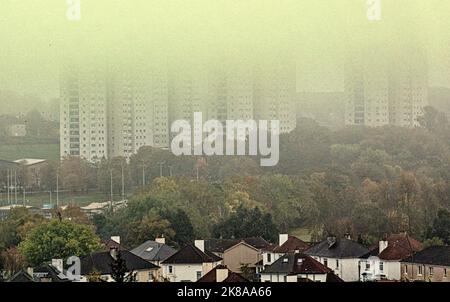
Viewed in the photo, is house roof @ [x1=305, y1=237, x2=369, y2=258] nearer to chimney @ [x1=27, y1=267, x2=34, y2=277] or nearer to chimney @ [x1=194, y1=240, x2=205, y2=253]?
chimney @ [x1=194, y1=240, x2=205, y2=253]

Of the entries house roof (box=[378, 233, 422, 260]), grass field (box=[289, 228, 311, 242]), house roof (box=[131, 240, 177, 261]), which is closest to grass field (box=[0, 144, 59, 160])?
house roof (box=[131, 240, 177, 261])

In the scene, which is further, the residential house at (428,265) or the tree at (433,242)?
the tree at (433,242)

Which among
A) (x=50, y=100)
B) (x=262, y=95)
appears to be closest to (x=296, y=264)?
(x=262, y=95)

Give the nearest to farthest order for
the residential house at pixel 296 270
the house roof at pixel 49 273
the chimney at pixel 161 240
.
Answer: the house roof at pixel 49 273 < the residential house at pixel 296 270 < the chimney at pixel 161 240

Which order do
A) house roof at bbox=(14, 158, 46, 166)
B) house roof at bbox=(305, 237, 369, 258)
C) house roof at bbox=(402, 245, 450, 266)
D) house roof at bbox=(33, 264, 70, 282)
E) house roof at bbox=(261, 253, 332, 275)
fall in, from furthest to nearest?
house roof at bbox=(14, 158, 46, 166), house roof at bbox=(305, 237, 369, 258), house roof at bbox=(402, 245, 450, 266), house roof at bbox=(261, 253, 332, 275), house roof at bbox=(33, 264, 70, 282)

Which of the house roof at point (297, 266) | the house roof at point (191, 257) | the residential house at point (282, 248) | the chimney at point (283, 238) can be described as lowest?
the chimney at point (283, 238)

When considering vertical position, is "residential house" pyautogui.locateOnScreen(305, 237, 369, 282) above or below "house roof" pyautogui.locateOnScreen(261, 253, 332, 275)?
below

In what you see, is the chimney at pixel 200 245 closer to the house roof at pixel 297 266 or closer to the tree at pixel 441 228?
the house roof at pixel 297 266

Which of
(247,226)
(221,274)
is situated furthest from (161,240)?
(221,274)

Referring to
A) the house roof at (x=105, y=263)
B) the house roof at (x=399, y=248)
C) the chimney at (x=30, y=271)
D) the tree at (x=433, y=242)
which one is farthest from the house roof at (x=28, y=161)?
the tree at (x=433, y=242)
